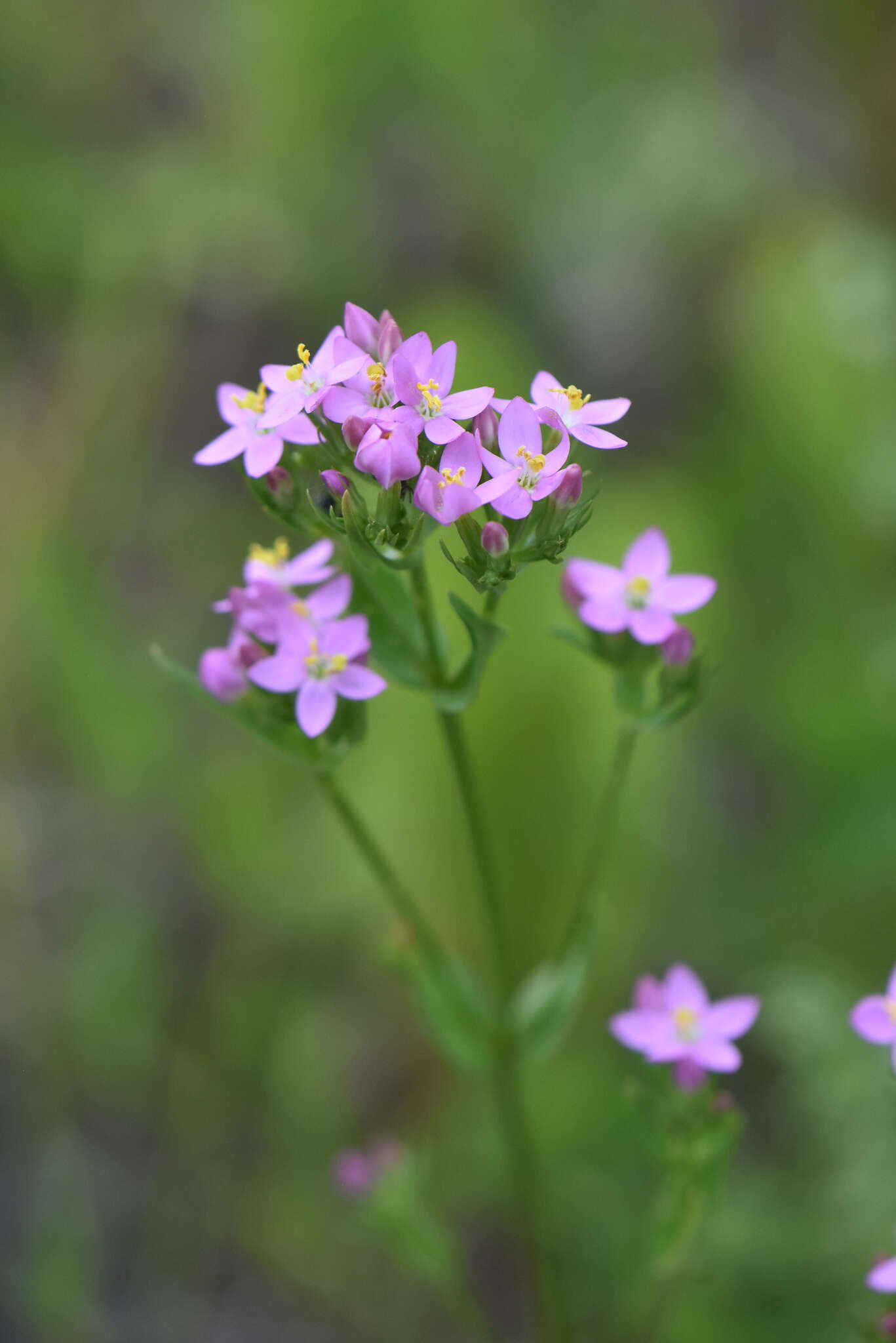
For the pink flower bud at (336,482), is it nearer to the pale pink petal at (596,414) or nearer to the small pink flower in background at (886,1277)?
the pale pink petal at (596,414)

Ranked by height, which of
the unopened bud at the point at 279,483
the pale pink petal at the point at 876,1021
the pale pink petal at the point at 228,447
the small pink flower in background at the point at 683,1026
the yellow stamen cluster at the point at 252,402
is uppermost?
the yellow stamen cluster at the point at 252,402

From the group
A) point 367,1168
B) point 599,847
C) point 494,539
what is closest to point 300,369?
point 494,539

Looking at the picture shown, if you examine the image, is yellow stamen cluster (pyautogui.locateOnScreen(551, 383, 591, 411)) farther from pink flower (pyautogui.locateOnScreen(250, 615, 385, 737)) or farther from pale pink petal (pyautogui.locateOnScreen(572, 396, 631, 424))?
pink flower (pyautogui.locateOnScreen(250, 615, 385, 737))

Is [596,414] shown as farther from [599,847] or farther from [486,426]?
[599,847]

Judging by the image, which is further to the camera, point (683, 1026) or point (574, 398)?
point (683, 1026)

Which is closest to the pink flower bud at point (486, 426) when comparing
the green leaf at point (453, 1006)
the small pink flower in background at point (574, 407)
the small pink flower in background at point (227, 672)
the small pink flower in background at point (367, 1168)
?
the small pink flower in background at point (574, 407)

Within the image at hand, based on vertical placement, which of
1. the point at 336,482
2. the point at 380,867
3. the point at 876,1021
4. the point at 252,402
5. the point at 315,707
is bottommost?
the point at 876,1021
